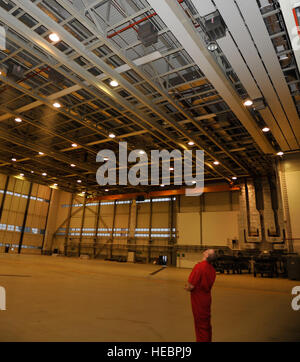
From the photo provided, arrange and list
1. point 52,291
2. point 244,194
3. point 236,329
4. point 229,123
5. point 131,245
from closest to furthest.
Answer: point 236,329
point 52,291
point 229,123
point 244,194
point 131,245

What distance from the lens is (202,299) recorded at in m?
3.90

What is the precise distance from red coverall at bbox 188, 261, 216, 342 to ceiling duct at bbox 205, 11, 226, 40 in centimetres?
746

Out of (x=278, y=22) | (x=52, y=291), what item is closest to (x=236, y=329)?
(x=52, y=291)

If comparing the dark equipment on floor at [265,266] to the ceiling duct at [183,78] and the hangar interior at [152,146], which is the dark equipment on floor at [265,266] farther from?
the ceiling duct at [183,78]

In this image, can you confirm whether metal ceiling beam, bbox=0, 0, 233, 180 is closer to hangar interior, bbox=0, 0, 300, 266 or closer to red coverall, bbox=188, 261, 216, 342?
hangar interior, bbox=0, 0, 300, 266

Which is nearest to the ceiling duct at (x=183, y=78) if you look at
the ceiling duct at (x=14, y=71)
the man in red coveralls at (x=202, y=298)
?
the ceiling duct at (x=14, y=71)

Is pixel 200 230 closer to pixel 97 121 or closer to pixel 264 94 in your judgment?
pixel 97 121

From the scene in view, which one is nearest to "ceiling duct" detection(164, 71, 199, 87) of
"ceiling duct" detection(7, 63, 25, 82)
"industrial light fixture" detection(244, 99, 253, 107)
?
"industrial light fixture" detection(244, 99, 253, 107)

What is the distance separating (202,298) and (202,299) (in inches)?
0.6

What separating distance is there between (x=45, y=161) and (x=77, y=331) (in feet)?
80.2

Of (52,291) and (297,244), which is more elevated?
(297,244)

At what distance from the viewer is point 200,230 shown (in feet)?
89.6

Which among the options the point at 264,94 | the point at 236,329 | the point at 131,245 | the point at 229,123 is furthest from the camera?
the point at 131,245

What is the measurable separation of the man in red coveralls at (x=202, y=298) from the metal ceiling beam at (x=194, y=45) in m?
7.21
